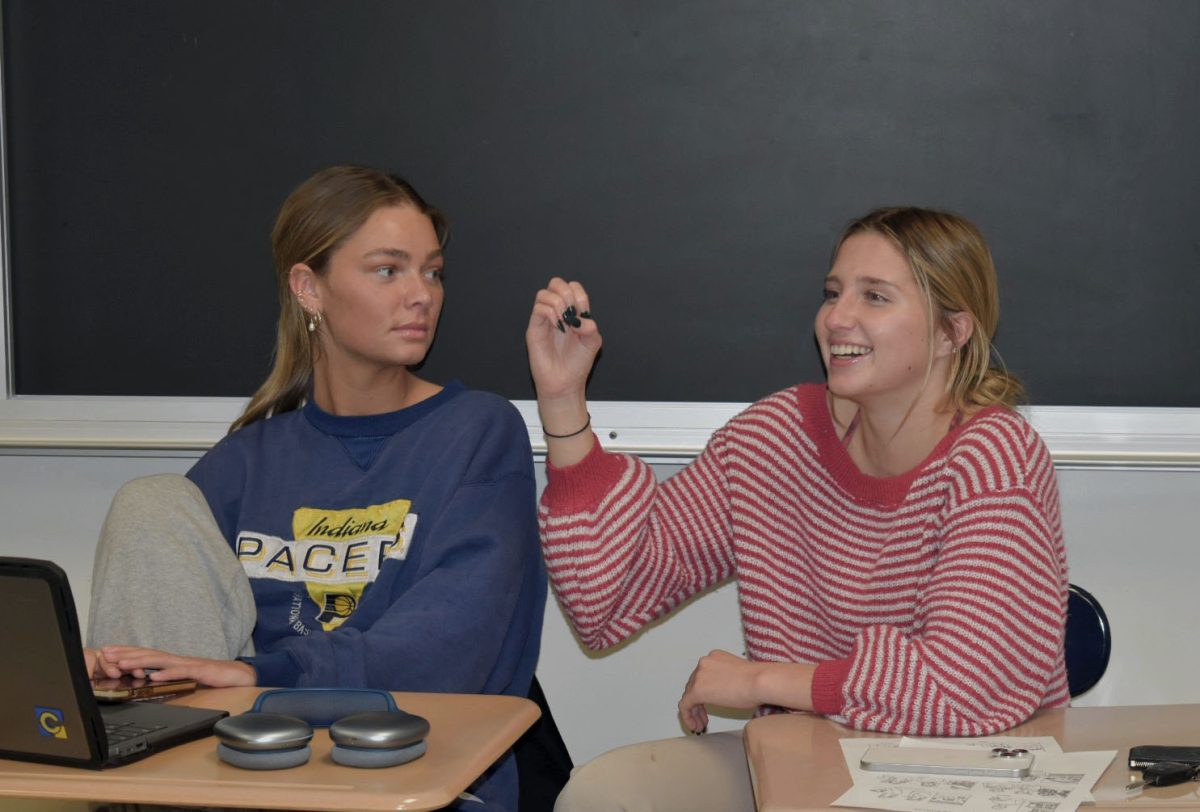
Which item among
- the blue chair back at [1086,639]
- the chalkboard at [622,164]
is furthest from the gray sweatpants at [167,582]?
the blue chair back at [1086,639]

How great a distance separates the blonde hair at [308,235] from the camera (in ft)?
8.00

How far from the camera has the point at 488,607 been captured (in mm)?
2098

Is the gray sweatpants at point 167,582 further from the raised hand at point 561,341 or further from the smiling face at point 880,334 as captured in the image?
the smiling face at point 880,334

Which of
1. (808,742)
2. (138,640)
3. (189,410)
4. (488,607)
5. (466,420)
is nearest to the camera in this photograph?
(808,742)

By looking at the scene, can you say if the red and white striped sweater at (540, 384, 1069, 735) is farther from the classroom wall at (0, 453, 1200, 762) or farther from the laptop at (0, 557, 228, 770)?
the laptop at (0, 557, 228, 770)

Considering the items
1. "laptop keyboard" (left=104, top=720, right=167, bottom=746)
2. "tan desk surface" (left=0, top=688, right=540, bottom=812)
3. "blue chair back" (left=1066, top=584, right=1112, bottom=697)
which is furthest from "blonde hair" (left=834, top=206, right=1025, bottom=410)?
"laptop keyboard" (left=104, top=720, right=167, bottom=746)

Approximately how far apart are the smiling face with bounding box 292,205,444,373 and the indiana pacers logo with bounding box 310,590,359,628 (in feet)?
1.46

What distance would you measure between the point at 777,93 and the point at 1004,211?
48 cm

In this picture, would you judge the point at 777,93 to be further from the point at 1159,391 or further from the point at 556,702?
the point at 556,702

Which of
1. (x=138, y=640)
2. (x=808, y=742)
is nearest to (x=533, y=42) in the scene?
(x=138, y=640)

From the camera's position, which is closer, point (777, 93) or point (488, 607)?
point (488, 607)

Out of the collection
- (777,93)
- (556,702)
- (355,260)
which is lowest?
(556,702)

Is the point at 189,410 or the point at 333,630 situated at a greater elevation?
the point at 189,410

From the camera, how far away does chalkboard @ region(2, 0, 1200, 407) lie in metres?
2.45
